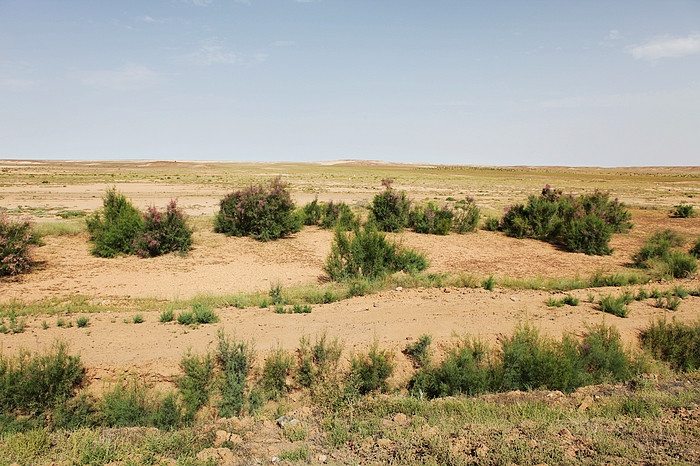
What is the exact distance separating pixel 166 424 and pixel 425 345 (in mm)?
4270

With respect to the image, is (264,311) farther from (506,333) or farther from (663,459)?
(663,459)

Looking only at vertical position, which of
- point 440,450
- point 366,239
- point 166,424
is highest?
point 366,239

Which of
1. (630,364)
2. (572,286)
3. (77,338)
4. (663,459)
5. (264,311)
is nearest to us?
(663,459)

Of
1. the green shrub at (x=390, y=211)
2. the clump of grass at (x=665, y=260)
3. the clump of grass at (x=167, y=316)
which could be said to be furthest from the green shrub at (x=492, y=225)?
the clump of grass at (x=167, y=316)

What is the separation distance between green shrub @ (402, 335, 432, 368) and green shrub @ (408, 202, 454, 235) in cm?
1382

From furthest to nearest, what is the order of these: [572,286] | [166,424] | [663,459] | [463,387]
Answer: [572,286]
[463,387]
[166,424]
[663,459]

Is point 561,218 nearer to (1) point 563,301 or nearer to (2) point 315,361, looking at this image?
(1) point 563,301

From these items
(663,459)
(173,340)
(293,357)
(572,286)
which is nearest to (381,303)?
(293,357)

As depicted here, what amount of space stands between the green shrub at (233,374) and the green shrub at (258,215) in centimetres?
1257

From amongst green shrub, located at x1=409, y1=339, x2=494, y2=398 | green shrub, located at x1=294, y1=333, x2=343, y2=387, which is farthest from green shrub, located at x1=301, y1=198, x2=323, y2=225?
green shrub, located at x1=409, y1=339, x2=494, y2=398

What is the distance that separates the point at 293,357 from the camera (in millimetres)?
7664

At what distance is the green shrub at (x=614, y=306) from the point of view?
9633mm

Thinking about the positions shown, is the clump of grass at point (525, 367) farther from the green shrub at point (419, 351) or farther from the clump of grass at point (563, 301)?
the clump of grass at point (563, 301)

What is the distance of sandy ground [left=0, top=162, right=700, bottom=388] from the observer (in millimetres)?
8305
